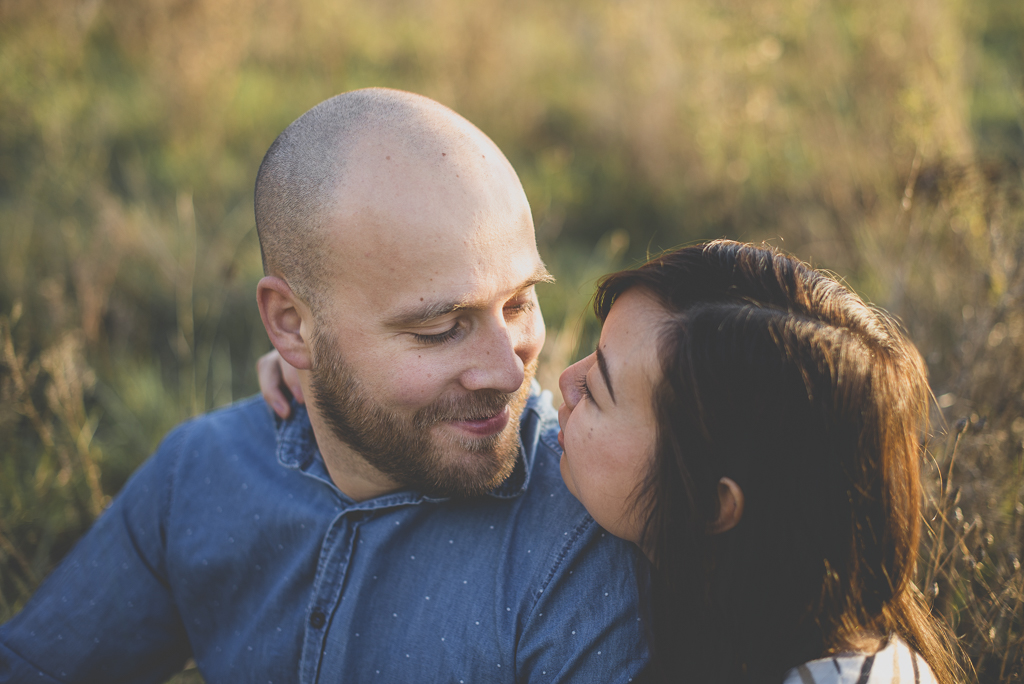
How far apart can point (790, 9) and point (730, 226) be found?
5.31 feet

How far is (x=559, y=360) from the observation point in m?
3.22

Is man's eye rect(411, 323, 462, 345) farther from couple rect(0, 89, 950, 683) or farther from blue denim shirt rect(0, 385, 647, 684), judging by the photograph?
blue denim shirt rect(0, 385, 647, 684)

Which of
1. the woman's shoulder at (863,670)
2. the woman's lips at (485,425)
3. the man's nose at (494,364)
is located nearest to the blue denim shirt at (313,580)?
the woman's lips at (485,425)

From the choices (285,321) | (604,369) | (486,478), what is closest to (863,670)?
(604,369)

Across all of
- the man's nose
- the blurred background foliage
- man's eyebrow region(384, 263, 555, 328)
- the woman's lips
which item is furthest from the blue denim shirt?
the blurred background foliage

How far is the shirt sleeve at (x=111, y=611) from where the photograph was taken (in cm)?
211

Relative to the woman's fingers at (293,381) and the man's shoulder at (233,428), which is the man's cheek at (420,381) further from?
A: the man's shoulder at (233,428)

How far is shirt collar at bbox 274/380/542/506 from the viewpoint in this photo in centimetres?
191

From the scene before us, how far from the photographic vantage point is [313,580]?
196 centimetres

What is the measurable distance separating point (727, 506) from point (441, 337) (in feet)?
2.73

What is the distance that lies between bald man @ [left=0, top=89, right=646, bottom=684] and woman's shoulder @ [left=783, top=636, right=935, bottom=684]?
14.8 inches

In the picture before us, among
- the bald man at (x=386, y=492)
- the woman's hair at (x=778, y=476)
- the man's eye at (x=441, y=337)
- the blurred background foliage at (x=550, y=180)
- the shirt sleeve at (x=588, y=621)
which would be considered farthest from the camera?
the blurred background foliage at (x=550, y=180)

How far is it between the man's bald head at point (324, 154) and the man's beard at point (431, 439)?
240mm

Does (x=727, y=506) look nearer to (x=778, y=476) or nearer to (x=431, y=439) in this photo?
(x=778, y=476)
